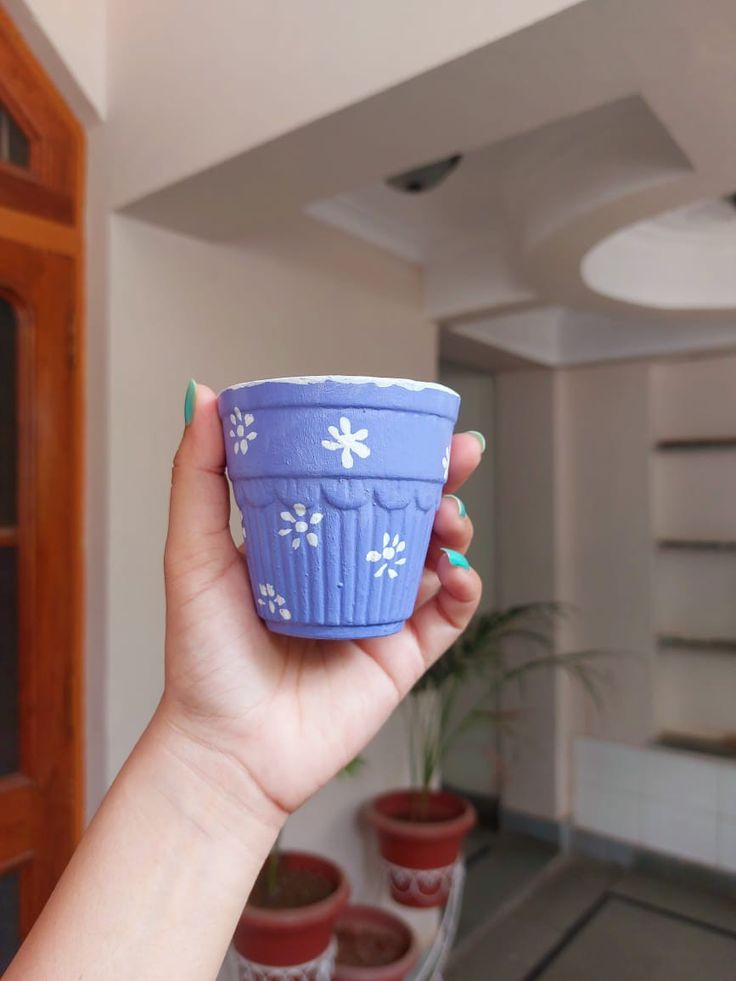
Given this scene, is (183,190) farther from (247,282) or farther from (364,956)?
(364,956)

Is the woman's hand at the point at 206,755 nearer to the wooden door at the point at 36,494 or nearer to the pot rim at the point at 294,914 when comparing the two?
the wooden door at the point at 36,494

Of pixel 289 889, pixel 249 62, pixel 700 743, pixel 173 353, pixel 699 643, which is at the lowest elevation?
pixel 700 743

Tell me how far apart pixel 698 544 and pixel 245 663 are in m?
2.97

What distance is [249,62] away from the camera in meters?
1.32

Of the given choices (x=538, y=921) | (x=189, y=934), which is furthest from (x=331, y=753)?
(x=538, y=921)

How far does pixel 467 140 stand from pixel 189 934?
4.01 ft

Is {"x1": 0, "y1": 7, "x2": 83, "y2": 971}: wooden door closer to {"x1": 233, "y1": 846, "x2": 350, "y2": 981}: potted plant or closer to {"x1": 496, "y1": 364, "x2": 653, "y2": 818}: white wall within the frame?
{"x1": 233, "y1": 846, "x2": 350, "y2": 981}: potted plant

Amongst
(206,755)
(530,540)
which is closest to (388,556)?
(206,755)

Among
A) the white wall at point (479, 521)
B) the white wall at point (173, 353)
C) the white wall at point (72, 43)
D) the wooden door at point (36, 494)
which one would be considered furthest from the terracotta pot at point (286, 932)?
the white wall at point (479, 521)

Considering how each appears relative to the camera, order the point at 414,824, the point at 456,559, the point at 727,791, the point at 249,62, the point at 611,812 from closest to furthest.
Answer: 1. the point at 456,559
2. the point at 249,62
3. the point at 414,824
4. the point at 727,791
5. the point at 611,812

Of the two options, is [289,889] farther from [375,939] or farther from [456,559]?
[456,559]

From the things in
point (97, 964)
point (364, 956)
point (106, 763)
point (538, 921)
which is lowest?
point (538, 921)

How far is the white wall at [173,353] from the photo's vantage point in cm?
158

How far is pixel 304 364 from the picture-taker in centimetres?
206
